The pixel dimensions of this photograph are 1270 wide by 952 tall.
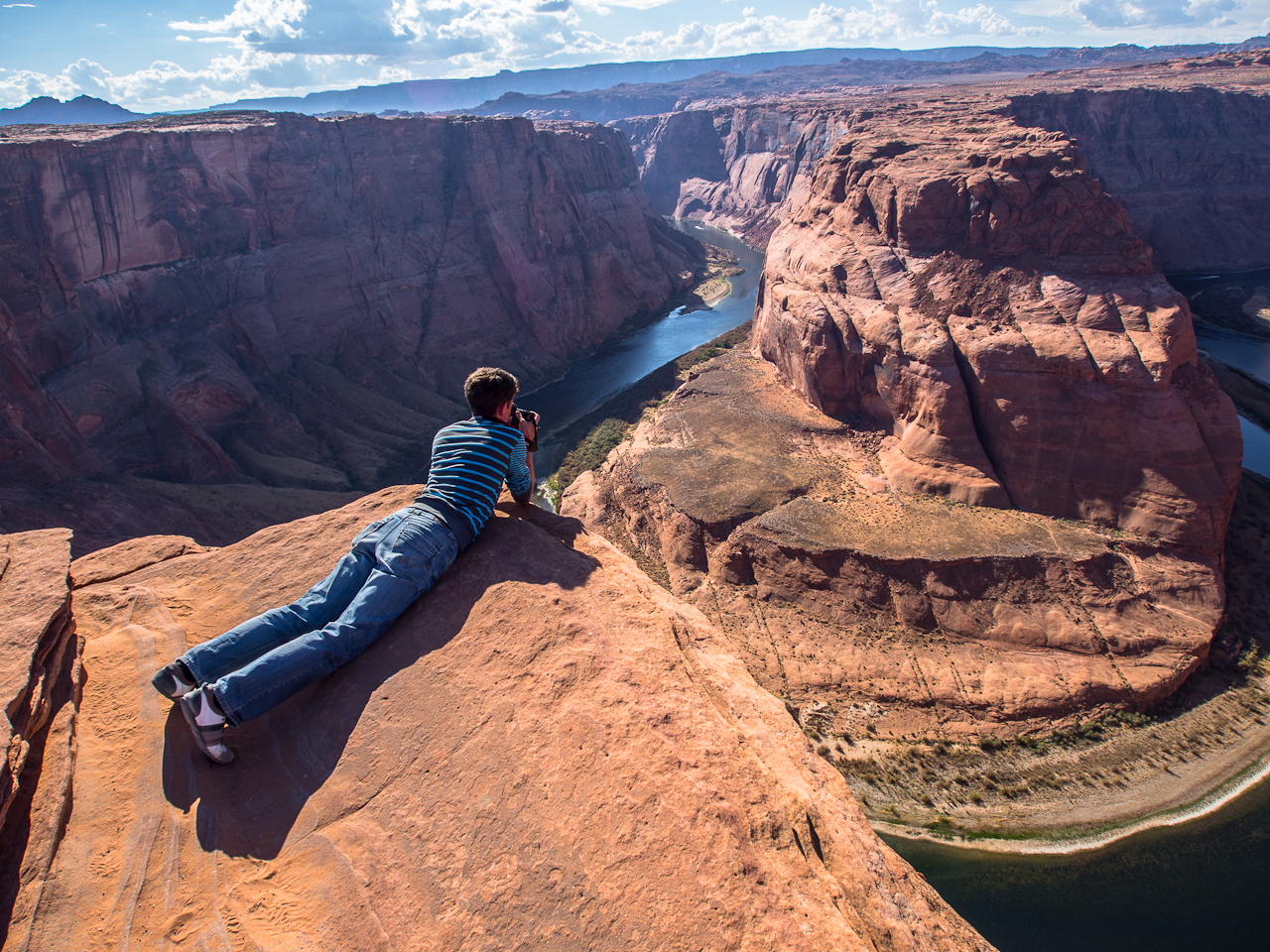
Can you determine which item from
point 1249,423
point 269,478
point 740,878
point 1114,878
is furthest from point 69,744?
point 1249,423

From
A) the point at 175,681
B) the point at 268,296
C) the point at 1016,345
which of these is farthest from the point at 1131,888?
the point at 268,296

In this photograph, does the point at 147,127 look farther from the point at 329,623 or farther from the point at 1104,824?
the point at 1104,824

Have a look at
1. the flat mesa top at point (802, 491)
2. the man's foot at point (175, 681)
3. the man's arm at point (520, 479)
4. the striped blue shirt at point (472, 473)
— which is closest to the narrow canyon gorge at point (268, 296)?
the flat mesa top at point (802, 491)

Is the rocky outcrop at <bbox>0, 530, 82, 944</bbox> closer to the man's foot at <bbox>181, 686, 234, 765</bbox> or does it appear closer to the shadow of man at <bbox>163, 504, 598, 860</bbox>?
the shadow of man at <bbox>163, 504, 598, 860</bbox>

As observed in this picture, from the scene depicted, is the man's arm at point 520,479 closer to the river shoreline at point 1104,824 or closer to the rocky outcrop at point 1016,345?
the river shoreline at point 1104,824

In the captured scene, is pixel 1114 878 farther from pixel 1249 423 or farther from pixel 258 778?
pixel 1249 423

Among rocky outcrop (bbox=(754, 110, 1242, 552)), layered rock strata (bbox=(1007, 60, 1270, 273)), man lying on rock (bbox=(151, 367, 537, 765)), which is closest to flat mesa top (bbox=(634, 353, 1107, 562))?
rocky outcrop (bbox=(754, 110, 1242, 552))
